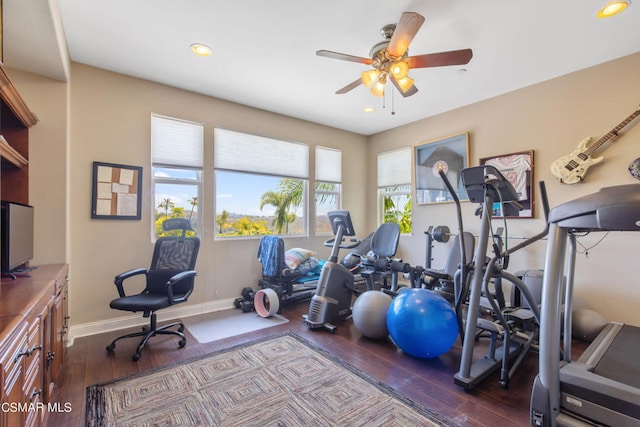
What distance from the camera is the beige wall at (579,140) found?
305 centimetres

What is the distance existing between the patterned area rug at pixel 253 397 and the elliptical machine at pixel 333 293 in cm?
70

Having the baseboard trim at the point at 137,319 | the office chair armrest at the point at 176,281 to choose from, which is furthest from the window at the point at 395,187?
the office chair armrest at the point at 176,281

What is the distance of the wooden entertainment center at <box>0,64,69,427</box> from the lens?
1.14 m

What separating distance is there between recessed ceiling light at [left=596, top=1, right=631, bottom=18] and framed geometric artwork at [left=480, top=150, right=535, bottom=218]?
1.61m

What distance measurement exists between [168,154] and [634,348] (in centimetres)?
476

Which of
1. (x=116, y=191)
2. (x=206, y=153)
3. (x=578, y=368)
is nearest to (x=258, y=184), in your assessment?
(x=206, y=153)

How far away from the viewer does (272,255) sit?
3.91 m

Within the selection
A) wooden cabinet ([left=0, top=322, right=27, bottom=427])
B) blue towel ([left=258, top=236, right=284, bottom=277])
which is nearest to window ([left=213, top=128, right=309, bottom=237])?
blue towel ([left=258, top=236, right=284, bottom=277])

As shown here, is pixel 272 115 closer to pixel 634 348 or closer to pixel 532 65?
pixel 532 65

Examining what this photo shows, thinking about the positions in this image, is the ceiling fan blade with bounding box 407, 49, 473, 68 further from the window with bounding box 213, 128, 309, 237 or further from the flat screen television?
the flat screen television

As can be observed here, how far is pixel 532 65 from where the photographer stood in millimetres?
3238

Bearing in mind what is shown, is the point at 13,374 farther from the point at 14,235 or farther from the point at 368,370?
the point at 368,370

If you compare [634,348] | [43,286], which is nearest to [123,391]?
[43,286]

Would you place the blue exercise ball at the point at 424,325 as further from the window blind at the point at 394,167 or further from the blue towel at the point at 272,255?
the window blind at the point at 394,167
